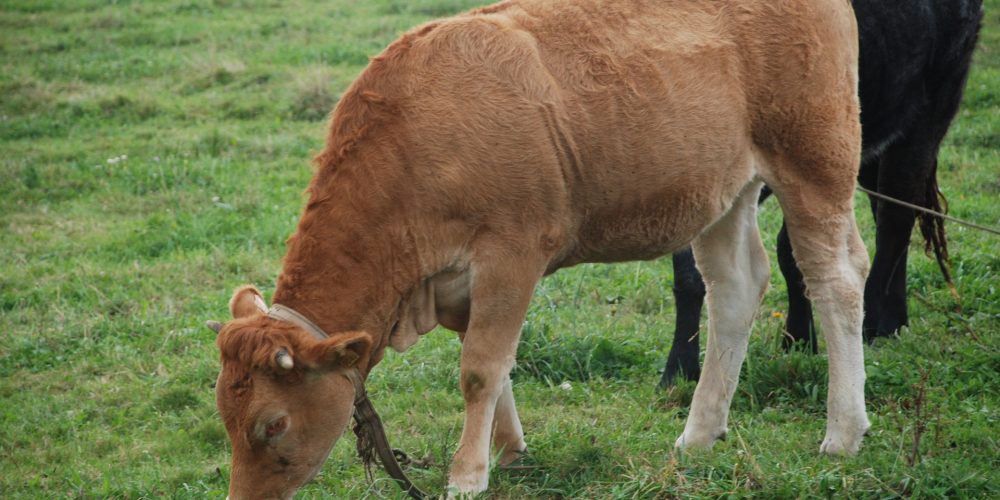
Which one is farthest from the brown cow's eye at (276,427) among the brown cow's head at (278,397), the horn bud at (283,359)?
the horn bud at (283,359)

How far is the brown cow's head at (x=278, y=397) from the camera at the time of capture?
13.0ft

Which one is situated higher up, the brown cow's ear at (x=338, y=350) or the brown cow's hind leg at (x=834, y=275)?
the brown cow's ear at (x=338, y=350)

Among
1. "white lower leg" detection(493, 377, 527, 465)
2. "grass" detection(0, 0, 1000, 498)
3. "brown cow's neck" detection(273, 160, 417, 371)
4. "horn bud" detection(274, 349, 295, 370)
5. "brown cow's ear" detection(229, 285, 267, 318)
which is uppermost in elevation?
"brown cow's neck" detection(273, 160, 417, 371)

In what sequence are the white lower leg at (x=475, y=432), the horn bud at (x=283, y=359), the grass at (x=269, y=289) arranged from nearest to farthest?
the horn bud at (x=283, y=359)
the white lower leg at (x=475, y=432)
the grass at (x=269, y=289)

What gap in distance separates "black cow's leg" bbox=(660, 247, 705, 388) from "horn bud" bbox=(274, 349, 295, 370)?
Result: 259 centimetres

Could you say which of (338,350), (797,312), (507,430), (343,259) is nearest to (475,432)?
(507,430)

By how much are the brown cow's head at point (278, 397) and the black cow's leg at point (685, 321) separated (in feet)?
7.59

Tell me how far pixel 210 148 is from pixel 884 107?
21.4 ft

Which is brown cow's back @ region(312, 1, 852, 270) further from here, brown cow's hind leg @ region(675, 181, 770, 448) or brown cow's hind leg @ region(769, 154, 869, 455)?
brown cow's hind leg @ region(675, 181, 770, 448)

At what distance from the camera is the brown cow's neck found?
4.16 m

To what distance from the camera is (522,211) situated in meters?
4.29

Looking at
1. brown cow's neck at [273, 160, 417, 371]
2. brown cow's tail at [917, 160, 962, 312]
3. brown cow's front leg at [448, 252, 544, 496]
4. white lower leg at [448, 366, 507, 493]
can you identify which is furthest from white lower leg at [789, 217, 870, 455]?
brown cow's neck at [273, 160, 417, 371]

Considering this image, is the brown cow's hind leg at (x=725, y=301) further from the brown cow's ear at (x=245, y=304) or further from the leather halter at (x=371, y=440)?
the brown cow's ear at (x=245, y=304)

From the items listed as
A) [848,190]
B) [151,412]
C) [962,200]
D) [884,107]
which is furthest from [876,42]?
[151,412]
